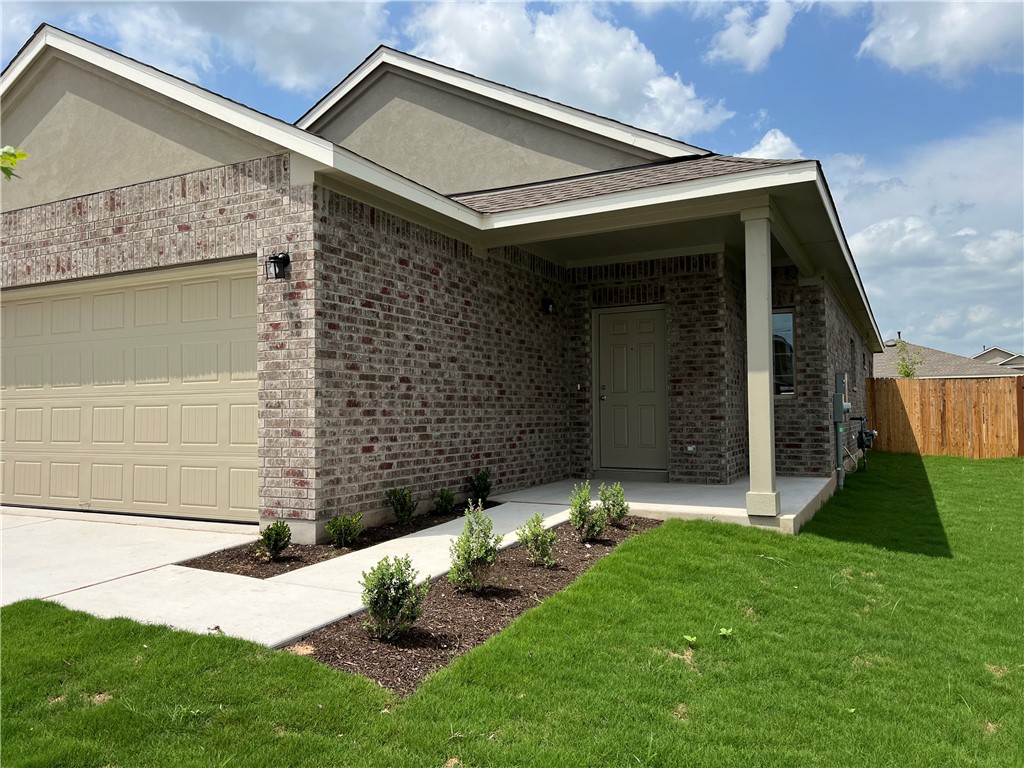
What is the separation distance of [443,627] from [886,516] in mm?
6266

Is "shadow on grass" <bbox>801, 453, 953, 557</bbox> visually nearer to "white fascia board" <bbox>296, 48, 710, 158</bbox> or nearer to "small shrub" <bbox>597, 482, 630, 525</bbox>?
"small shrub" <bbox>597, 482, 630, 525</bbox>

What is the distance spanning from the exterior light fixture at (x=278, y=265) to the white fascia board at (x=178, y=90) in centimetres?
86

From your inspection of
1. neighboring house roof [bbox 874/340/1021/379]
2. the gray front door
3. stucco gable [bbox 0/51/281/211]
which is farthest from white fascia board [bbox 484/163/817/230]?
neighboring house roof [bbox 874/340/1021/379]

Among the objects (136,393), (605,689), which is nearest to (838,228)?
(605,689)

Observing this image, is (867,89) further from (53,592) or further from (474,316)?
(53,592)

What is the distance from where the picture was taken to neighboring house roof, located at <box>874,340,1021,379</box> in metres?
33.3

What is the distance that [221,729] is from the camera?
265cm

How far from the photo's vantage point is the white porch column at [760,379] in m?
6.18

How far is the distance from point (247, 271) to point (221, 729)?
15.2 feet

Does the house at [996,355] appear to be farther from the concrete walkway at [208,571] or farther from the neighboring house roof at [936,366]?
the concrete walkway at [208,571]

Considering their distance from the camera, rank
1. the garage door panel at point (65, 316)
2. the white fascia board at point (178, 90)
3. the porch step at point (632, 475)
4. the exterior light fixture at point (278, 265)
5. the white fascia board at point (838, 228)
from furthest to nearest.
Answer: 1. the porch step at point (632, 475)
2. the garage door panel at point (65, 316)
3. the white fascia board at point (838, 228)
4. the exterior light fixture at point (278, 265)
5. the white fascia board at point (178, 90)

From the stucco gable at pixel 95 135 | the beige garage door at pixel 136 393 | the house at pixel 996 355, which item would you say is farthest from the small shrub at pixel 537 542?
the house at pixel 996 355

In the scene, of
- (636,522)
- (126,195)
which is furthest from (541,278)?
(126,195)

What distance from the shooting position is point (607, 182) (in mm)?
7754
